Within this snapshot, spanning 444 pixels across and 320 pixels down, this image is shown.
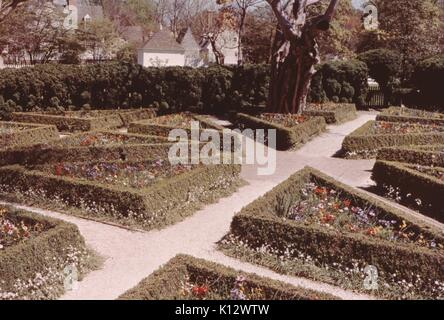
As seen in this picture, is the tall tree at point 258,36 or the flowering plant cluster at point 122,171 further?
the tall tree at point 258,36

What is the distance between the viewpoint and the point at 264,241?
29.6 feet

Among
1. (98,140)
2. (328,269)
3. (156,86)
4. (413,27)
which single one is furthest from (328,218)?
(413,27)

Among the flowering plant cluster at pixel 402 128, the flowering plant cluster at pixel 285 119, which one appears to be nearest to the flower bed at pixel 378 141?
the flowering plant cluster at pixel 402 128

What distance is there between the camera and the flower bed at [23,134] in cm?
1671

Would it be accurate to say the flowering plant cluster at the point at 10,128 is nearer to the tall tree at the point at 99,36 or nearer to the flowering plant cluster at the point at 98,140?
the flowering plant cluster at the point at 98,140

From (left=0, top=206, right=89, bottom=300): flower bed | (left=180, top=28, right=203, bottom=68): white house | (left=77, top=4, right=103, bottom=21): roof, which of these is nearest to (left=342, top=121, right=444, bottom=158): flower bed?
(left=0, top=206, right=89, bottom=300): flower bed

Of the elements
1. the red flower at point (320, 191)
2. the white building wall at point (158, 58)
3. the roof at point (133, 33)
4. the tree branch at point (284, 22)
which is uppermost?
the roof at point (133, 33)

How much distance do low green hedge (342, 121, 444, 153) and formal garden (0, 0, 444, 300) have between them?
0.05m

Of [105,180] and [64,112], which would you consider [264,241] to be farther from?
[64,112]

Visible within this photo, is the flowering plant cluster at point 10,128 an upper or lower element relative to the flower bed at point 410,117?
lower

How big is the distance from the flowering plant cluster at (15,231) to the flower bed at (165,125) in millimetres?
9032

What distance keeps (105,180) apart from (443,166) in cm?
920

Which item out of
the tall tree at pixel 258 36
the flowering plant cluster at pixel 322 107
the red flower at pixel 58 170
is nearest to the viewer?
the red flower at pixel 58 170

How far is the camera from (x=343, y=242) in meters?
8.30
